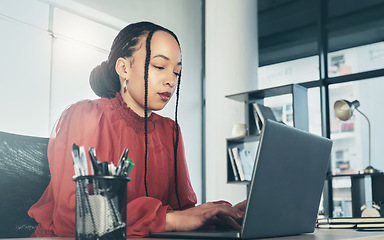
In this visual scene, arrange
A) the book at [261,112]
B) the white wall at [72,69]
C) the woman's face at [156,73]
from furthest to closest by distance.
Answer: the book at [261,112] < the white wall at [72,69] < the woman's face at [156,73]

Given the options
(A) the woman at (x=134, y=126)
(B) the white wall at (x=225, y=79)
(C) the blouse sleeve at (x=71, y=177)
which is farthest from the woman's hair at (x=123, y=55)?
(B) the white wall at (x=225, y=79)

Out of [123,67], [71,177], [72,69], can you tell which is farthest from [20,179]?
[72,69]

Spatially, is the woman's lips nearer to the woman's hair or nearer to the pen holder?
the woman's hair

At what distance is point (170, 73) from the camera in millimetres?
1424

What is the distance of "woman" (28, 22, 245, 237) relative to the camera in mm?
1263

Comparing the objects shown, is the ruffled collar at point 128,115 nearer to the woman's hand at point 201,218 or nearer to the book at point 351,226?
the woman's hand at point 201,218

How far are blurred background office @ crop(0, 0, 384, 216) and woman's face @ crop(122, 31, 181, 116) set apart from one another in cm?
229

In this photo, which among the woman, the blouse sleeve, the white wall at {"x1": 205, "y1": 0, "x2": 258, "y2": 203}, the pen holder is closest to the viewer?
the pen holder

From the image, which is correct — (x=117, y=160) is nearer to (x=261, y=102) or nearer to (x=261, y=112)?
(x=261, y=112)

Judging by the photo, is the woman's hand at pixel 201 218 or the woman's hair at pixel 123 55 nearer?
the woman's hand at pixel 201 218

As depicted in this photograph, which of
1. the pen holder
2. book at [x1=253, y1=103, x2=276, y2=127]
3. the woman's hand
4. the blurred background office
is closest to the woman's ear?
the woman's hand

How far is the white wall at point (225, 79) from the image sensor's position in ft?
14.4

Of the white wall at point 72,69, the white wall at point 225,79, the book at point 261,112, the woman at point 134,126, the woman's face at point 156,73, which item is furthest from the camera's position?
the white wall at point 225,79

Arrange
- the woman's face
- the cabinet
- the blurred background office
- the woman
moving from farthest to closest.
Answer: the cabinet → the blurred background office → the woman's face → the woman
